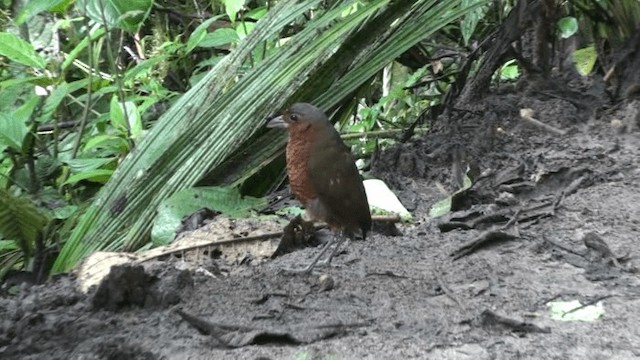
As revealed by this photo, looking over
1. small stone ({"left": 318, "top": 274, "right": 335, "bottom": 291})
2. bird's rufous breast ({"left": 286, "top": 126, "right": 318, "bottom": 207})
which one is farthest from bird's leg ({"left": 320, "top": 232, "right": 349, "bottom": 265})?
small stone ({"left": 318, "top": 274, "right": 335, "bottom": 291})

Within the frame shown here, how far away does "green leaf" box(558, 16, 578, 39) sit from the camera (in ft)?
10.2

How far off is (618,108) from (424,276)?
1.49 m

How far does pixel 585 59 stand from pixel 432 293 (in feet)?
6.81

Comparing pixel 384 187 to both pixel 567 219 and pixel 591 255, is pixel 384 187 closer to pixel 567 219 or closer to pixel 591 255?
pixel 567 219

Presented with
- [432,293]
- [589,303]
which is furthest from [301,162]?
[589,303]

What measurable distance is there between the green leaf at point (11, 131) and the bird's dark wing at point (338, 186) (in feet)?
3.80

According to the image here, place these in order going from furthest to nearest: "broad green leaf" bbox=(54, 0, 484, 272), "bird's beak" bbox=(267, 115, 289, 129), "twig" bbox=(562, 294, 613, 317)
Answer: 1. "broad green leaf" bbox=(54, 0, 484, 272)
2. "bird's beak" bbox=(267, 115, 289, 129)
3. "twig" bbox=(562, 294, 613, 317)

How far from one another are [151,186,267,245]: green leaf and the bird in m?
0.31

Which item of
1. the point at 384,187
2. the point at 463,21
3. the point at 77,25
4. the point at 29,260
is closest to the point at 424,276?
the point at 384,187

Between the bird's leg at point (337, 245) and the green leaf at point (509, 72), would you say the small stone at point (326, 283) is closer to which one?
the bird's leg at point (337, 245)

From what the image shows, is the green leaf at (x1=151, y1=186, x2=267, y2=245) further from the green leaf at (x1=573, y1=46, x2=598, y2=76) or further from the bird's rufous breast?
the green leaf at (x1=573, y1=46, x2=598, y2=76)

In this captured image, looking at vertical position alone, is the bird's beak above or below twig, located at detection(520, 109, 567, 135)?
above

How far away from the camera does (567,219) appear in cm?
244

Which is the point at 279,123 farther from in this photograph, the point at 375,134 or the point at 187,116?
the point at 375,134
